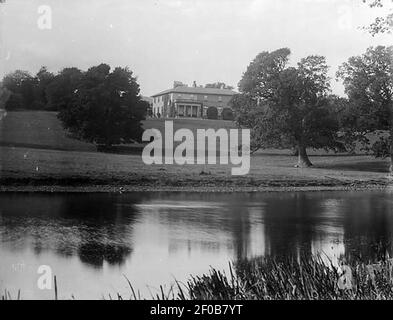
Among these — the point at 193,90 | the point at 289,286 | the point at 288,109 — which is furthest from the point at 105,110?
the point at 289,286

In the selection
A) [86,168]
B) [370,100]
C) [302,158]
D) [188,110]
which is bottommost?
[86,168]

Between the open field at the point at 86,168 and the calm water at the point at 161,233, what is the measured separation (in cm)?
23

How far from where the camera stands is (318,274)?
5.08 meters

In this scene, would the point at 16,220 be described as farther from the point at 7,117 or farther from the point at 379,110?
the point at 379,110

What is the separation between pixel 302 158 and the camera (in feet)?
29.5

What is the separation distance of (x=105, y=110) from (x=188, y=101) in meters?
1.55

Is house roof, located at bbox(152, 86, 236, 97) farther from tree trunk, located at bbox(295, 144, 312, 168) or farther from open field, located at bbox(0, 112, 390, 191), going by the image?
tree trunk, located at bbox(295, 144, 312, 168)

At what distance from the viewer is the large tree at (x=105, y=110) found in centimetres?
798

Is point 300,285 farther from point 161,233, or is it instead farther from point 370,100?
point 370,100

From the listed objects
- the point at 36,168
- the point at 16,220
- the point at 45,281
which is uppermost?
the point at 36,168

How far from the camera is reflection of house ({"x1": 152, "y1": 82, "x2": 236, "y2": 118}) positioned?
773 cm

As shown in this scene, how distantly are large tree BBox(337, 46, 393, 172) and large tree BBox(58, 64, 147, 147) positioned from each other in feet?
12.0
